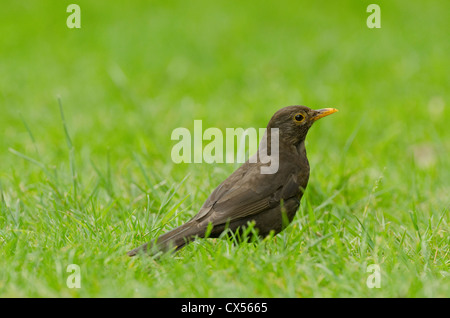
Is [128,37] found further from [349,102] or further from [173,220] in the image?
[173,220]

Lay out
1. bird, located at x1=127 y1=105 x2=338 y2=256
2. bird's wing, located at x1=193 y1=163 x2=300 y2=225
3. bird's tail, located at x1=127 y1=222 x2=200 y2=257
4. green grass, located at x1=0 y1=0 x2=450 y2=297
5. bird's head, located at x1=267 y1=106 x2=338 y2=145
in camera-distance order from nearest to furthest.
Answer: green grass, located at x1=0 y1=0 x2=450 y2=297 < bird's tail, located at x1=127 y1=222 x2=200 y2=257 < bird, located at x1=127 y1=105 x2=338 y2=256 < bird's wing, located at x1=193 y1=163 x2=300 y2=225 < bird's head, located at x1=267 y1=106 x2=338 y2=145

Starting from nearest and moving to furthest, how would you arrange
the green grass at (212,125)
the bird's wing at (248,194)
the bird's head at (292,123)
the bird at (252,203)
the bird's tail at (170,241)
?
the green grass at (212,125) → the bird's tail at (170,241) → the bird at (252,203) → the bird's wing at (248,194) → the bird's head at (292,123)

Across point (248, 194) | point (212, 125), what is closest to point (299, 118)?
point (248, 194)

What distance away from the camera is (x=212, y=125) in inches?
279

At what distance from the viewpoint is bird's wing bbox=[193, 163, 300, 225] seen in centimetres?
382

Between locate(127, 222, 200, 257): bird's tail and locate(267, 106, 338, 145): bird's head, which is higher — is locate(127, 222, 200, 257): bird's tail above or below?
below

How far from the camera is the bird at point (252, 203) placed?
12.1 ft

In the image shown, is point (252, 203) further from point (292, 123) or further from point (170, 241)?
point (292, 123)

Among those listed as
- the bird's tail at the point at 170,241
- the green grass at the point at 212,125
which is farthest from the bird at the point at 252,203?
the green grass at the point at 212,125

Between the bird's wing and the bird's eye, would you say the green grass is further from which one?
the bird's eye

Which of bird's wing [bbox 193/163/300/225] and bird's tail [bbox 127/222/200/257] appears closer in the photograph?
bird's tail [bbox 127/222/200/257]

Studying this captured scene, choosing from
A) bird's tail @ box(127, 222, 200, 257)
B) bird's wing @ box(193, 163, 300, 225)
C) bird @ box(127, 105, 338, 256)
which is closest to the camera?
bird's tail @ box(127, 222, 200, 257)

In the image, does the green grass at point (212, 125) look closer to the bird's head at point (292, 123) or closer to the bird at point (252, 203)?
the bird at point (252, 203)

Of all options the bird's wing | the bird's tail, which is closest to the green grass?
the bird's tail
